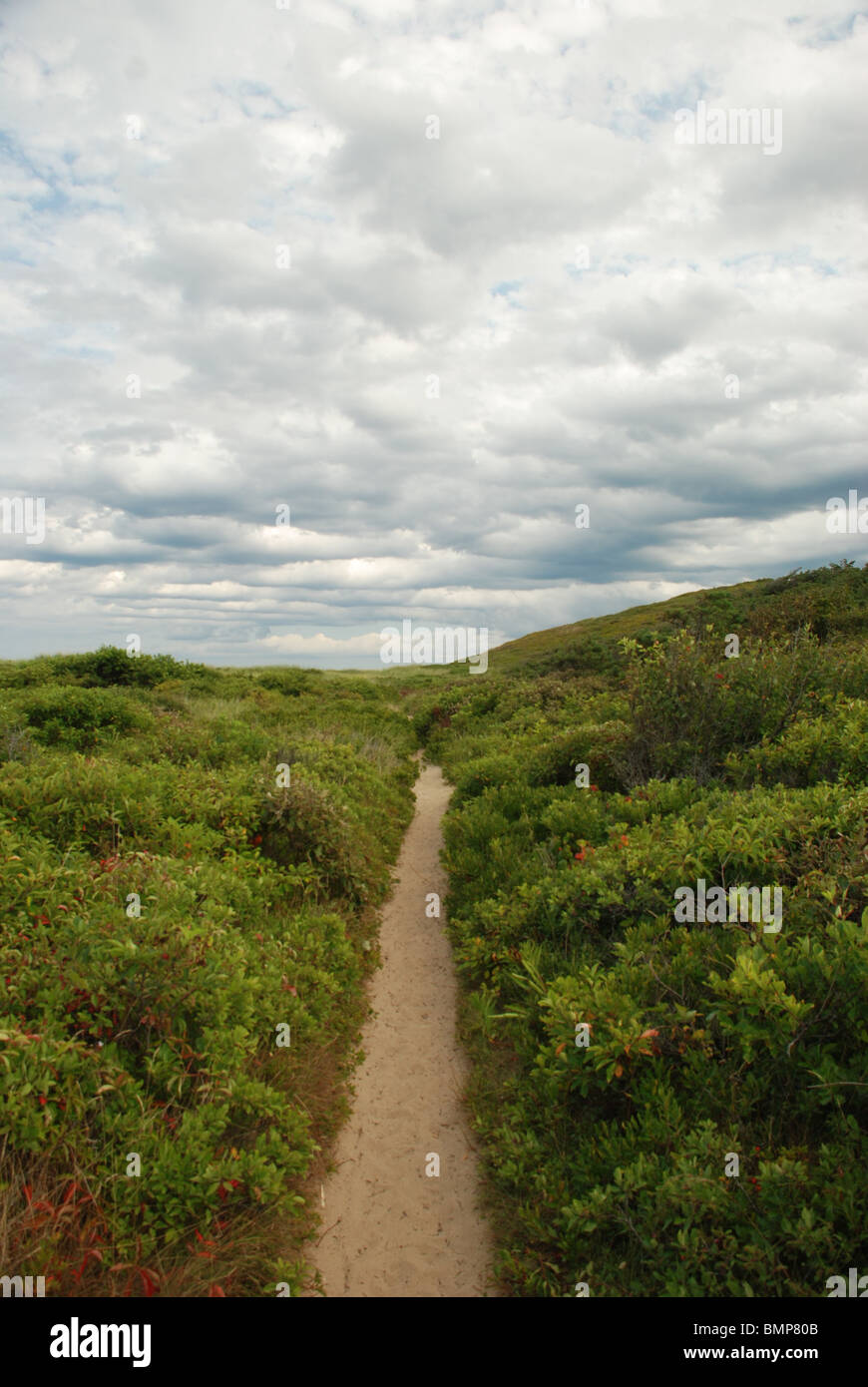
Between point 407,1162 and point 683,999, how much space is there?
8.74ft

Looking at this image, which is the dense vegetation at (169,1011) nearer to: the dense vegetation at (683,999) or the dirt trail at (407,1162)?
the dirt trail at (407,1162)

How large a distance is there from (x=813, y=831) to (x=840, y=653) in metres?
7.04

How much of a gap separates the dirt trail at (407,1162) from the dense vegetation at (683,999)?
28cm

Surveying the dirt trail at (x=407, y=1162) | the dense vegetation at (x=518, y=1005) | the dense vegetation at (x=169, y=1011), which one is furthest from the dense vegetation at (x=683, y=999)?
the dense vegetation at (x=169, y=1011)

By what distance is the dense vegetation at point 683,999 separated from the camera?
421cm

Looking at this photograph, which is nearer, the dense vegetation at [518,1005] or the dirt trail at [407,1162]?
the dense vegetation at [518,1005]

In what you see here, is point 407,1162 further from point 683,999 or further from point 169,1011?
point 683,999

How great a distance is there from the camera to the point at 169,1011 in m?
5.46

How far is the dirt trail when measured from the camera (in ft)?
15.8

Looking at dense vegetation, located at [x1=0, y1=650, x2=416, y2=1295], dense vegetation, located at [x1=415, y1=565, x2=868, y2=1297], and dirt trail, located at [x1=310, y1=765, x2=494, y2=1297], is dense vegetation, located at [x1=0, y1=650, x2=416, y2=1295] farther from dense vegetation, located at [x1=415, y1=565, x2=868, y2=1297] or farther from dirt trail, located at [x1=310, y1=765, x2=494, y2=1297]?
dense vegetation, located at [x1=415, y1=565, x2=868, y2=1297]
